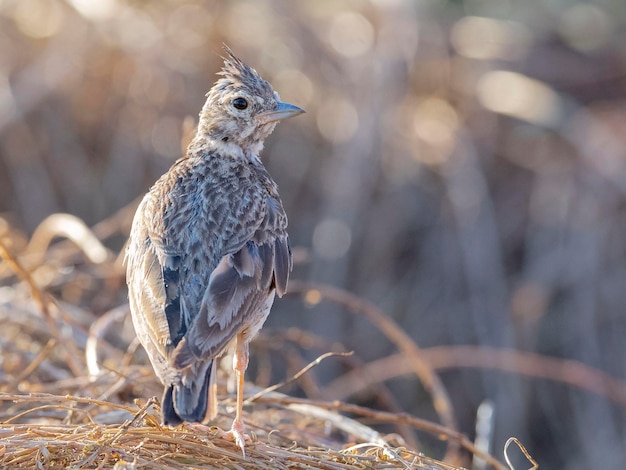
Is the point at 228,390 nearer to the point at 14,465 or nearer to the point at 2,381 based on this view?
the point at 2,381

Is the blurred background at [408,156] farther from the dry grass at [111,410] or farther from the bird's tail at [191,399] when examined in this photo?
the bird's tail at [191,399]

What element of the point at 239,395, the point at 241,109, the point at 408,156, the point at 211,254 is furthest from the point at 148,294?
the point at 408,156

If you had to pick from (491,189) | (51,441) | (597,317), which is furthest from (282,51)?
(51,441)

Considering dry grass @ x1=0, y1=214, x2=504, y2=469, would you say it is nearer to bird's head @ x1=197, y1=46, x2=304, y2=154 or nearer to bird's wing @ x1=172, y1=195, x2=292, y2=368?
bird's wing @ x1=172, y1=195, x2=292, y2=368

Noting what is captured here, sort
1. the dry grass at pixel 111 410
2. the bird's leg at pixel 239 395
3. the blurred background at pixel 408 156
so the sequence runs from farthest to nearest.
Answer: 1. the blurred background at pixel 408 156
2. the bird's leg at pixel 239 395
3. the dry grass at pixel 111 410

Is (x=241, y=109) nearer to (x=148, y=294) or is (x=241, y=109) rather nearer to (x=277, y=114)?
(x=277, y=114)

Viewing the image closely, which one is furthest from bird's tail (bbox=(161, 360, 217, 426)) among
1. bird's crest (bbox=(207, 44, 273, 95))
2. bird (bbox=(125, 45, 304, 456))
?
bird's crest (bbox=(207, 44, 273, 95))

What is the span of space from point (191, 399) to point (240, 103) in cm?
170

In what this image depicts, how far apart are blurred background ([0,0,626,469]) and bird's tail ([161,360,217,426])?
4435 millimetres

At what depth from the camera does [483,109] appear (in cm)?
892

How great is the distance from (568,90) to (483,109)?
3.21 ft

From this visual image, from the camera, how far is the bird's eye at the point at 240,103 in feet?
15.2

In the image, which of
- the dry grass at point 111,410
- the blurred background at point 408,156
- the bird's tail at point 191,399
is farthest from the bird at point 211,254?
the blurred background at point 408,156

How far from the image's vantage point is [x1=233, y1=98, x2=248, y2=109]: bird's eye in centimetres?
Result: 463
